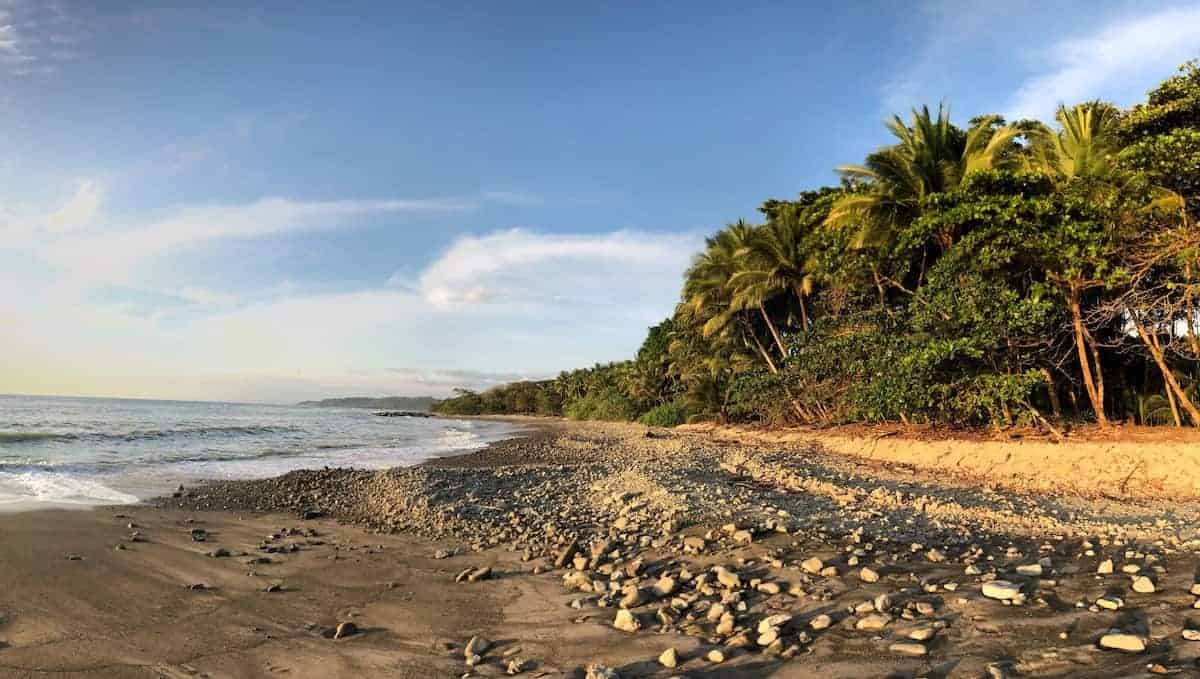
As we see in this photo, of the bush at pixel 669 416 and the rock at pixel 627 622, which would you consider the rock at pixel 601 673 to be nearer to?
the rock at pixel 627 622

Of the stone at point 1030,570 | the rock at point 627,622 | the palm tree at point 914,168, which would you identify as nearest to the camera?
the rock at point 627,622

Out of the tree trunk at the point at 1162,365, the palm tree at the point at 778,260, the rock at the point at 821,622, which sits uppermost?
the palm tree at the point at 778,260

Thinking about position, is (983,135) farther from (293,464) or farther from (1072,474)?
(293,464)

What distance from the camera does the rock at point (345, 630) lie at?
4.31m

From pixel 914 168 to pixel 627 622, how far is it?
612 inches

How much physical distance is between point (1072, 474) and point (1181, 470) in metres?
1.43

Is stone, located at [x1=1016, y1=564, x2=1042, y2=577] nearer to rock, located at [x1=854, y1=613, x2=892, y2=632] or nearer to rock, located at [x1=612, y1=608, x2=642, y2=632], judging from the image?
rock, located at [x1=854, y1=613, x2=892, y2=632]

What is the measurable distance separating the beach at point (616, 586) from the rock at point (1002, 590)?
0.6 inches

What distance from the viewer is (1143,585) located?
4508 mm

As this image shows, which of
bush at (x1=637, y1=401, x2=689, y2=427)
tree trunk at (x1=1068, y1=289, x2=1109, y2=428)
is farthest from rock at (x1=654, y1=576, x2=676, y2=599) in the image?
bush at (x1=637, y1=401, x2=689, y2=427)

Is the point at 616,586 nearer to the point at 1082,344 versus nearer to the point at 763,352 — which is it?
the point at 1082,344

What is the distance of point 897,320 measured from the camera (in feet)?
50.6

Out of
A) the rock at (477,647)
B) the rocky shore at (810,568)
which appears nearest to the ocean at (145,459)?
the rocky shore at (810,568)

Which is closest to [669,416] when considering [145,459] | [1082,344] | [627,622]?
[1082,344]
